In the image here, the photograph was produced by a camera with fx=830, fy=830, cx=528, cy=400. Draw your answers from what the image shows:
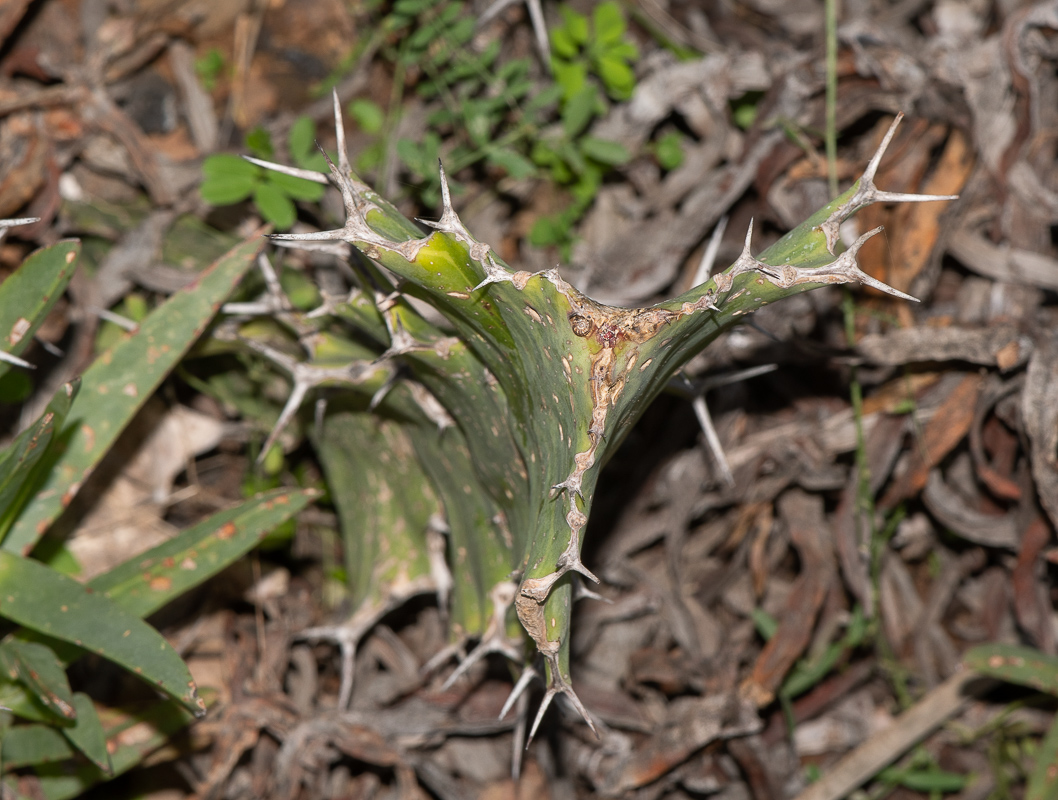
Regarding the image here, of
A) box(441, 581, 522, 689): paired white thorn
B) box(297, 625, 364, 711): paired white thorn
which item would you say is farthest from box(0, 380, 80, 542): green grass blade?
box(441, 581, 522, 689): paired white thorn

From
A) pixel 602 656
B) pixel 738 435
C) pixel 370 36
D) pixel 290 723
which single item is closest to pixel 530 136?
pixel 370 36

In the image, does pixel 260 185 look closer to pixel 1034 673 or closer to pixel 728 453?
pixel 728 453

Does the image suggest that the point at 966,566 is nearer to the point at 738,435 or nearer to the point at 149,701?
the point at 738,435

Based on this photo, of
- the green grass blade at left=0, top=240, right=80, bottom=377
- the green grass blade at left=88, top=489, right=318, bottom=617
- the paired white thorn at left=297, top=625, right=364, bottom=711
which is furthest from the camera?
the paired white thorn at left=297, top=625, right=364, bottom=711

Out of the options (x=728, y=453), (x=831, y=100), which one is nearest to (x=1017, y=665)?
(x=728, y=453)

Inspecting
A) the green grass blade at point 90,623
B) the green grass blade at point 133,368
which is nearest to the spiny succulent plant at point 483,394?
the green grass blade at point 133,368

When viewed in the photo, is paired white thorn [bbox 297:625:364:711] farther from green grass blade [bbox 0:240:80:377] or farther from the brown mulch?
green grass blade [bbox 0:240:80:377]
